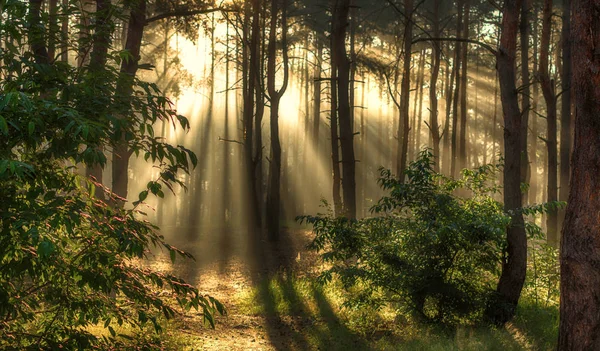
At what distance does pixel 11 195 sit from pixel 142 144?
2.96ft

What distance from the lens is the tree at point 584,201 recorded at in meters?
5.71

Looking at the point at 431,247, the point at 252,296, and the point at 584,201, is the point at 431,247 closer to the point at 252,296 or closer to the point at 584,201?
the point at 584,201

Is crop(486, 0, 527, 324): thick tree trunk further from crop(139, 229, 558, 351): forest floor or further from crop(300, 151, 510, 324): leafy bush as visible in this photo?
crop(139, 229, 558, 351): forest floor

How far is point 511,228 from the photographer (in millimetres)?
8969

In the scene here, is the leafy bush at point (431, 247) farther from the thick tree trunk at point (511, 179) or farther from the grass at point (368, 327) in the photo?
the grass at point (368, 327)

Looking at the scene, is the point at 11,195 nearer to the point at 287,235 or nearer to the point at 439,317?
the point at 439,317

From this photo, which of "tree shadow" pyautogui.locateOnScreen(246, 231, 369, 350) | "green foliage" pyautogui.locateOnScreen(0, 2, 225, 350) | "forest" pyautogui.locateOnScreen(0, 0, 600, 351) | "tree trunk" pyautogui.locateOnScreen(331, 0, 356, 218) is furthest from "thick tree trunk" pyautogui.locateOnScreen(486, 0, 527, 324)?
"tree trunk" pyautogui.locateOnScreen(331, 0, 356, 218)

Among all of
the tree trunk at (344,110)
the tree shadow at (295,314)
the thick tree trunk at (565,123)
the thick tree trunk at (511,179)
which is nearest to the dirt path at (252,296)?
the tree shadow at (295,314)

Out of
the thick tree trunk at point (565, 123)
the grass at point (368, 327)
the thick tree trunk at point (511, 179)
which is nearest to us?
the grass at point (368, 327)

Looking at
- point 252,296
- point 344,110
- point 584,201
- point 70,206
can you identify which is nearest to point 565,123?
point 344,110

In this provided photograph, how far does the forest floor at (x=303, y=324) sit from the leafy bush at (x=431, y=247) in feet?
1.52

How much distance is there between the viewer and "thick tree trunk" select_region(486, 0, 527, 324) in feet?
29.0

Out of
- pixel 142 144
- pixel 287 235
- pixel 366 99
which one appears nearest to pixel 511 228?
pixel 142 144

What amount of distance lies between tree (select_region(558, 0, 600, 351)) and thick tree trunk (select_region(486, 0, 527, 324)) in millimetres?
2839
